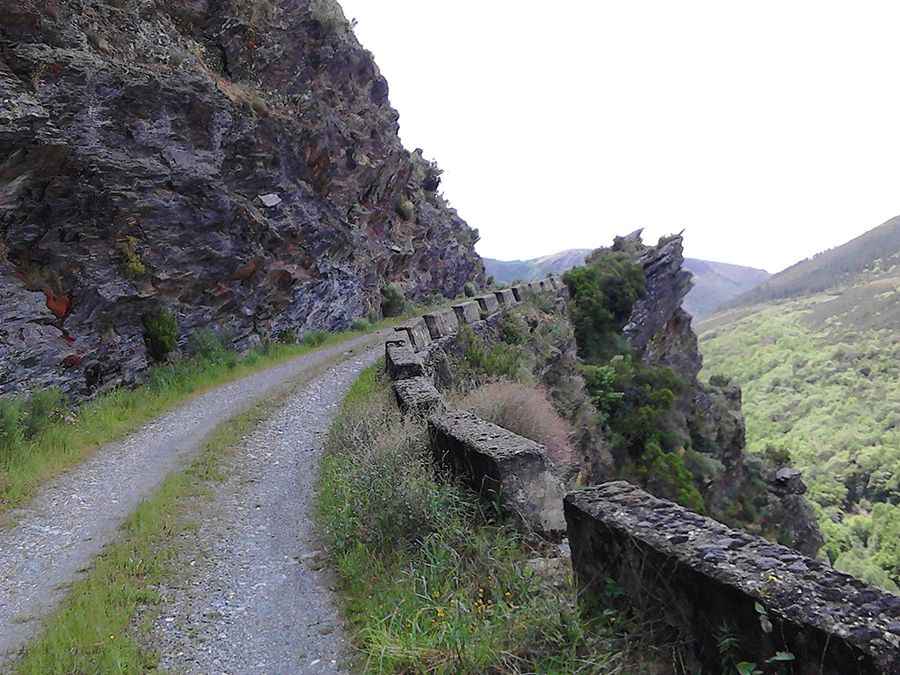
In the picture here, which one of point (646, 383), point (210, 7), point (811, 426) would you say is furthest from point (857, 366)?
point (210, 7)

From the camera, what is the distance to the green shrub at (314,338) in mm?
17109

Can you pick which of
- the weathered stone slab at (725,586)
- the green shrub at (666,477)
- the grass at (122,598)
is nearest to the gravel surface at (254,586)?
the grass at (122,598)

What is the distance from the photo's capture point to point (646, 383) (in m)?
18.3

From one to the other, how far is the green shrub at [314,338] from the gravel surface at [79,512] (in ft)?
20.9

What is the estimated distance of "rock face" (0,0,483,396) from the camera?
1016 centimetres

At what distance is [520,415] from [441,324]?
4.97 m

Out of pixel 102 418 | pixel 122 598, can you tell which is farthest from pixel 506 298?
pixel 122 598

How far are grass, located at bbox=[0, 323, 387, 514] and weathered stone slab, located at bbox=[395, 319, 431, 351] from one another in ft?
13.6

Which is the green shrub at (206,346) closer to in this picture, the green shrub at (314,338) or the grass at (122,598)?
the green shrub at (314,338)

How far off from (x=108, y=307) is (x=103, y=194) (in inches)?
82.1

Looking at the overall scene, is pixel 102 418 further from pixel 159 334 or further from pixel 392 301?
pixel 392 301

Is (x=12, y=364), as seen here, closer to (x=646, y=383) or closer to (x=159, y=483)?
(x=159, y=483)

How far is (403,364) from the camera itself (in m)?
8.77

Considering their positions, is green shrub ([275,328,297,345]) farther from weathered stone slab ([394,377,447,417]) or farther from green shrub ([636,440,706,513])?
green shrub ([636,440,706,513])
